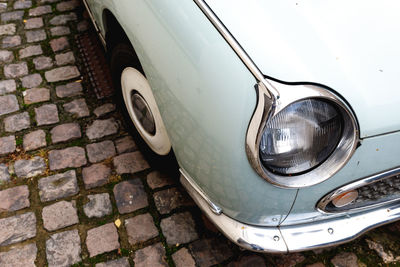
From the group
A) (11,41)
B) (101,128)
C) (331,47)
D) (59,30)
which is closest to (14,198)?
(101,128)

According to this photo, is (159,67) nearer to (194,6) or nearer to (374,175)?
(194,6)

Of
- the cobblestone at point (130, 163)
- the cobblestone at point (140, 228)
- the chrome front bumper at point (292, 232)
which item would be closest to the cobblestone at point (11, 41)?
the cobblestone at point (130, 163)

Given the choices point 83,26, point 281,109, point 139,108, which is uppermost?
point 281,109

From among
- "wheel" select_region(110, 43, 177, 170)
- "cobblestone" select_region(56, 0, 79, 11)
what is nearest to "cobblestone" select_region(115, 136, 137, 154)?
"wheel" select_region(110, 43, 177, 170)

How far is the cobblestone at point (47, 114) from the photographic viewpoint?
2.62 meters

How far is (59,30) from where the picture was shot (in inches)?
131

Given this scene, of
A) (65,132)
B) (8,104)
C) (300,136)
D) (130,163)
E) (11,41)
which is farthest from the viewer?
(11,41)

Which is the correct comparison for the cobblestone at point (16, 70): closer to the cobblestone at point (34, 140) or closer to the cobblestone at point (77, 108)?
the cobblestone at point (77, 108)

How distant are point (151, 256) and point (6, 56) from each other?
2090mm

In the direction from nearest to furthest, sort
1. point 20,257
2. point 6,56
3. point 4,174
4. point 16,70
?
point 20,257 < point 4,174 < point 16,70 < point 6,56

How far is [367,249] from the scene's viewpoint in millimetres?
2145

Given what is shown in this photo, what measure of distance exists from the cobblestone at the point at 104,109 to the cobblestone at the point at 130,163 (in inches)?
16.4

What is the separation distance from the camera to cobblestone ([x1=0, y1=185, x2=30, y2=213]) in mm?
2191

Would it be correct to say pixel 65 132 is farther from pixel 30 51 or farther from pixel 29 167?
pixel 30 51
